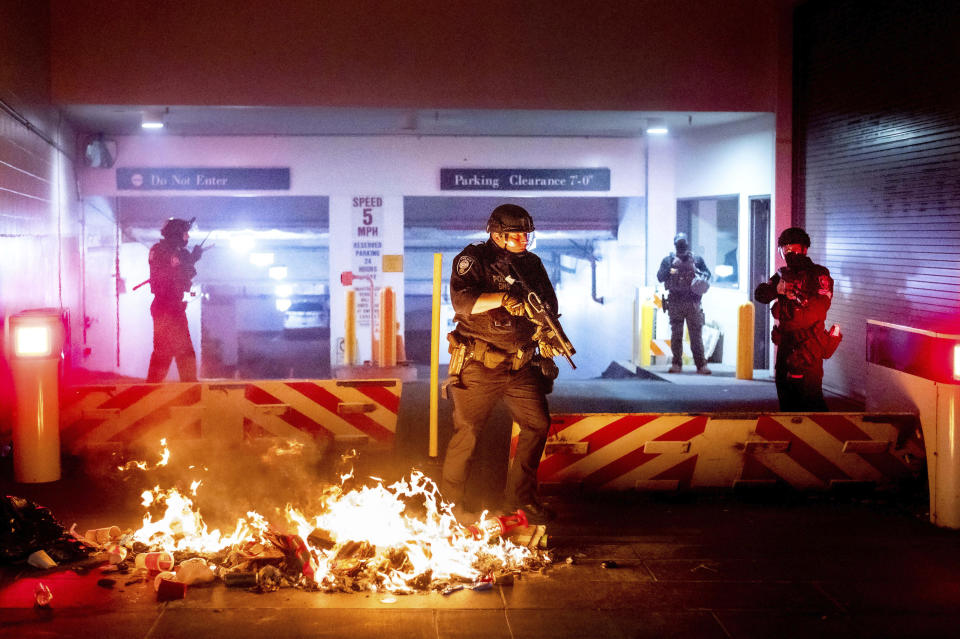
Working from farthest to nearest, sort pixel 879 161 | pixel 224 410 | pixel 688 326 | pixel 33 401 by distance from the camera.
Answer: pixel 688 326 < pixel 879 161 < pixel 224 410 < pixel 33 401

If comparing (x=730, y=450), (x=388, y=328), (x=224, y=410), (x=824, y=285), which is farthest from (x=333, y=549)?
(x=388, y=328)

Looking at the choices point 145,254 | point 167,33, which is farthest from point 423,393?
point 145,254

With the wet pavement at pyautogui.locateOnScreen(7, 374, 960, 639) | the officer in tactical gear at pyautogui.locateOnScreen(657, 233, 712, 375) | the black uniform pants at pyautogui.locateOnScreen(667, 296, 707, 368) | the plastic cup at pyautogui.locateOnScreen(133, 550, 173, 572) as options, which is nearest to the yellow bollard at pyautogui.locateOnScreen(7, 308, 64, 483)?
the wet pavement at pyautogui.locateOnScreen(7, 374, 960, 639)

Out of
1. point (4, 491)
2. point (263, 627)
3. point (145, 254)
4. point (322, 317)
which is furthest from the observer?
point (322, 317)

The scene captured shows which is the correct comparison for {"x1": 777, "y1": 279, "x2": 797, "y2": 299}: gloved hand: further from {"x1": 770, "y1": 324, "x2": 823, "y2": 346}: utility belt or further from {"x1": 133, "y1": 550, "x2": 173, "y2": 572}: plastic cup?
{"x1": 133, "y1": 550, "x2": 173, "y2": 572}: plastic cup

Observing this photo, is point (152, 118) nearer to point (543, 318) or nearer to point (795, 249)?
point (543, 318)

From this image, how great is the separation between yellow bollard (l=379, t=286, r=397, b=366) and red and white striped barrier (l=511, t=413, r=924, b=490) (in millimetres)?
6800

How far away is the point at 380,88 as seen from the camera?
1245 cm

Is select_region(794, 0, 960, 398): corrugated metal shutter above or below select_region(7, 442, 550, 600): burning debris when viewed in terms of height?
above

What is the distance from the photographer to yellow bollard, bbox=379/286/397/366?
45.4 feet

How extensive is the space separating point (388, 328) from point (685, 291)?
425 centimetres

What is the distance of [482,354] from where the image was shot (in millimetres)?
6551

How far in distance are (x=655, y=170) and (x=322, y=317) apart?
6623mm

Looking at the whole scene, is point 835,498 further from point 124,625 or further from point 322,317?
point 322,317
